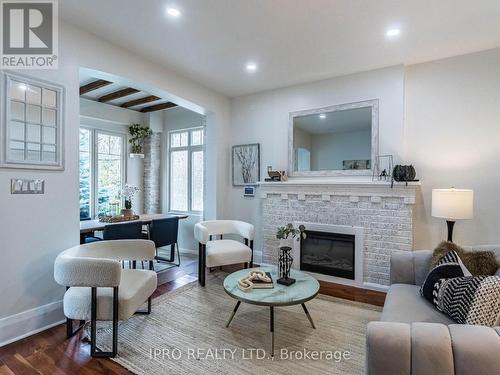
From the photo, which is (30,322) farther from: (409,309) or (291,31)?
(291,31)

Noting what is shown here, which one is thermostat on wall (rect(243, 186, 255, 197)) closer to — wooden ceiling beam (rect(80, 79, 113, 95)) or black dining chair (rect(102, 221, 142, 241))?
black dining chair (rect(102, 221, 142, 241))

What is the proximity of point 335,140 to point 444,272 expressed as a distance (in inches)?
89.6

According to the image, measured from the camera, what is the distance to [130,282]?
2281mm

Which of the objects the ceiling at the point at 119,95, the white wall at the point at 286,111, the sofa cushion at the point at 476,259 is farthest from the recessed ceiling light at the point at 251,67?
the sofa cushion at the point at 476,259

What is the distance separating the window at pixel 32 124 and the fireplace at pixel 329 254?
10.3ft

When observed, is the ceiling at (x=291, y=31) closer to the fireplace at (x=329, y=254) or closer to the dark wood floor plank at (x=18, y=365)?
the fireplace at (x=329, y=254)

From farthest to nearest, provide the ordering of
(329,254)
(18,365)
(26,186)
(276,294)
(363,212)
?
(329,254), (363,212), (26,186), (276,294), (18,365)

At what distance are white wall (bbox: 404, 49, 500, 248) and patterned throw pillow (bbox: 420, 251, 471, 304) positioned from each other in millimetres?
1498

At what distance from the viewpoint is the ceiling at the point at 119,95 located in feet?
13.6

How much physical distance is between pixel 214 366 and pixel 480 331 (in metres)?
1.59

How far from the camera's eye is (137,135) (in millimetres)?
5539

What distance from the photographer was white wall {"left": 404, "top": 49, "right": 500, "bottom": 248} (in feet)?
9.84

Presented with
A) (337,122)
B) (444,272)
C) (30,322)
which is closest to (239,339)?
(444,272)

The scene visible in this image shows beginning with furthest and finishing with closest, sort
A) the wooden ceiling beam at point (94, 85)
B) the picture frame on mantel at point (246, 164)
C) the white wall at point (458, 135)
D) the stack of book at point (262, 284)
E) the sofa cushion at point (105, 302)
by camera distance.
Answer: the picture frame on mantel at point (246, 164) → the wooden ceiling beam at point (94, 85) → the white wall at point (458, 135) → the stack of book at point (262, 284) → the sofa cushion at point (105, 302)
